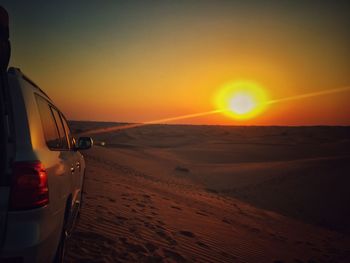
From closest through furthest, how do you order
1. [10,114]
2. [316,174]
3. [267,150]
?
[10,114] → [316,174] → [267,150]

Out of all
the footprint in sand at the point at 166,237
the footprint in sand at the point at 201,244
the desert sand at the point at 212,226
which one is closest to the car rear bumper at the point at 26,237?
the desert sand at the point at 212,226

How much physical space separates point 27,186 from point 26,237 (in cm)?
32

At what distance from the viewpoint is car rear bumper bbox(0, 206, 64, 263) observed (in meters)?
1.96

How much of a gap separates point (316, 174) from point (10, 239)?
67.6 ft

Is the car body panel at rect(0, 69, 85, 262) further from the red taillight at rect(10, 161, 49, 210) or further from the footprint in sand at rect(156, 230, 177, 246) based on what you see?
the footprint in sand at rect(156, 230, 177, 246)

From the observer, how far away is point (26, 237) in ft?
6.59

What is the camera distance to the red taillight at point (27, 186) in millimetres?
2021

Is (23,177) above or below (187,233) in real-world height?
above

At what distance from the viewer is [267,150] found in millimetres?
42781

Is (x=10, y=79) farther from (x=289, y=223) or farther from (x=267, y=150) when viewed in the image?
(x=267, y=150)

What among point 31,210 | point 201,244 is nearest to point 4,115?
point 31,210

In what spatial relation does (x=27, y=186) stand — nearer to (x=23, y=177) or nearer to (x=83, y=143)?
(x=23, y=177)

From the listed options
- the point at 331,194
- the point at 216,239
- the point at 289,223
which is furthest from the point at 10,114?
the point at 331,194

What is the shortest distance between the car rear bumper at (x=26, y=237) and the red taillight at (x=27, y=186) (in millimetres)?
53
